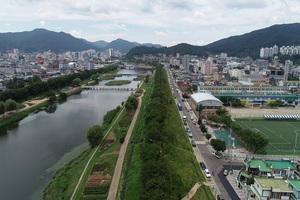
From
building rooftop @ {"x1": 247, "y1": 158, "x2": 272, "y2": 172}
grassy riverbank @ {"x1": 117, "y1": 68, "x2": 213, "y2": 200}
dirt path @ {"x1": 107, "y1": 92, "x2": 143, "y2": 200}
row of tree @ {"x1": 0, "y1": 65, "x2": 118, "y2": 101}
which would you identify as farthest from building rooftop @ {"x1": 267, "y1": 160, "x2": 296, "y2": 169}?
row of tree @ {"x1": 0, "y1": 65, "x2": 118, "y2": 101}

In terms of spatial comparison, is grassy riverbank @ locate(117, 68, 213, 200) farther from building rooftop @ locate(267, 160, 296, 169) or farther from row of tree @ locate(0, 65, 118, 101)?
row of tree @ locate(0, 65, 118, 101)

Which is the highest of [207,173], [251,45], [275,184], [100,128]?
[251,45]

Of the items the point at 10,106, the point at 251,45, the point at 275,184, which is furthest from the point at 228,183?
the point at 251,45

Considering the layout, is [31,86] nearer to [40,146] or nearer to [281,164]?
[40,146]

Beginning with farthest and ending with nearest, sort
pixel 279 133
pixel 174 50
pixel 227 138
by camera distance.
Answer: pixel 174 50 < pixel 279 133 < pixel 227 138

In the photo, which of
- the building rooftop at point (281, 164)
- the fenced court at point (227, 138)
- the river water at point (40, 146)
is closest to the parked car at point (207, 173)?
the building rooftop at point (281, 164)
